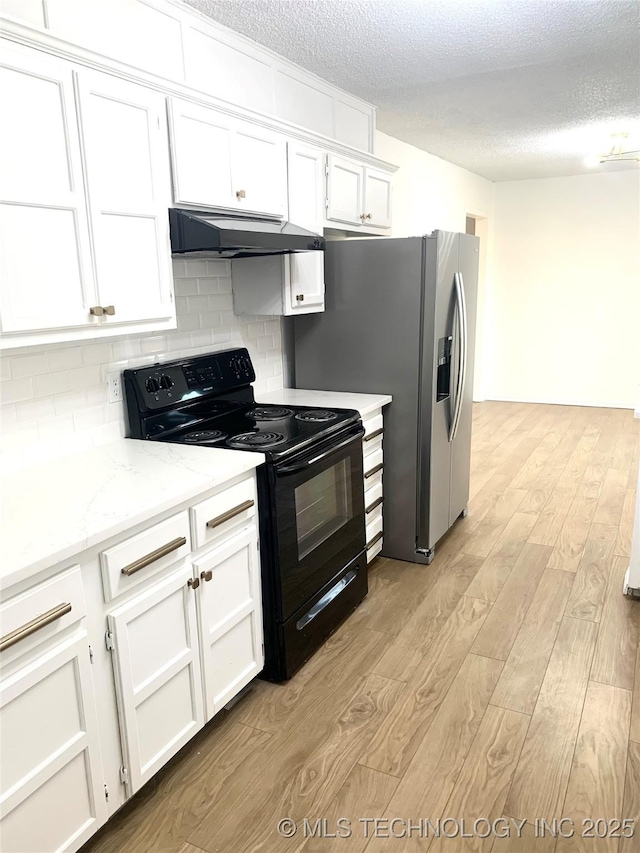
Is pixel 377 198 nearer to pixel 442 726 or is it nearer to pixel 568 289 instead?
pixel 442 726

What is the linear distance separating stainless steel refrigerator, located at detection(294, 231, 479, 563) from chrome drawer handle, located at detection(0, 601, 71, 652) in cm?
210

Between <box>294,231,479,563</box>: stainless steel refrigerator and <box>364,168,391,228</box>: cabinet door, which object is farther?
<box>364,168,391,228</box>: cabinet door

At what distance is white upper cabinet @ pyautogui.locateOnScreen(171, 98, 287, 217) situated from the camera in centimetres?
217

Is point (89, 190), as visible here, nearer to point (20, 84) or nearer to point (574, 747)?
point (20, 84)

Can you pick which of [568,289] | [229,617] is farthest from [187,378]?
[568,289]

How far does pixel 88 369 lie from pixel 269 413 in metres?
0.87

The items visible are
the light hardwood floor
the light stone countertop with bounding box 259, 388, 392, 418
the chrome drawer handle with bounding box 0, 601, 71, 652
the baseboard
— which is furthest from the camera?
the baseboard

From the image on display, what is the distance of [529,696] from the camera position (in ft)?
7.52

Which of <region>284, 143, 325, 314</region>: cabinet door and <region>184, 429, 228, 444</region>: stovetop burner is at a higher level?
<region>284, 143, 325, 314</region>: cabinet door

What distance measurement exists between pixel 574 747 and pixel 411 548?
56.6 inches

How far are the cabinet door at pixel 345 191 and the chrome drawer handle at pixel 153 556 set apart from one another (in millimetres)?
1909

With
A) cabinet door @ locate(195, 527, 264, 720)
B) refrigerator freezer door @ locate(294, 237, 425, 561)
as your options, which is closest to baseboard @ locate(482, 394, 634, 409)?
refrigerator freezer door @ locate(294, 237, 425, 561)

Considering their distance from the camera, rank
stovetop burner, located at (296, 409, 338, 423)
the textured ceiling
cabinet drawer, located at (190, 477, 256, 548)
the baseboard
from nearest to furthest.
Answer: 1. cabinet drawer, located at (190, 477, 256, 548)
2. the textured ceiling
3. stovetop burner, located at (296, 409, 338, 423)
4. the baseboard

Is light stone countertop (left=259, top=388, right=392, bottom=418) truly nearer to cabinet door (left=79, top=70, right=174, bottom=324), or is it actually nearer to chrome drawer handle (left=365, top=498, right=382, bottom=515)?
chrome drawer handle (left=365, top=498, right=382, bottom=515)
